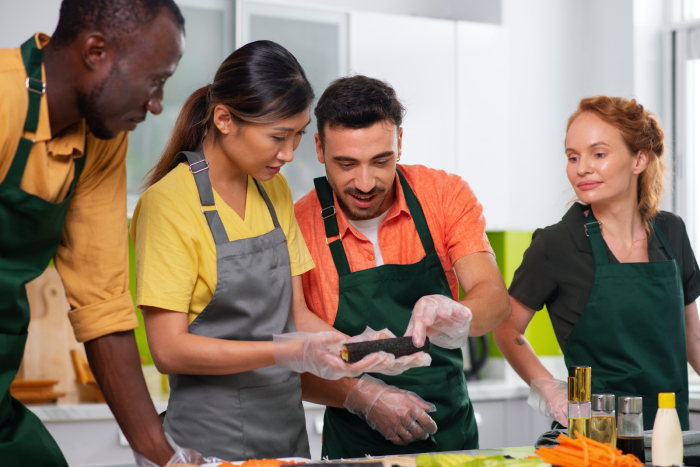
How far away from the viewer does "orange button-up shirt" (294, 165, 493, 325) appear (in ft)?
5.49

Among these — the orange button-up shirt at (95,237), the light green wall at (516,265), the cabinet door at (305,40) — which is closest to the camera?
the orange button-up shirt at (95,237)

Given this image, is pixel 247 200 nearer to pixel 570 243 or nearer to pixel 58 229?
pixel 58 229

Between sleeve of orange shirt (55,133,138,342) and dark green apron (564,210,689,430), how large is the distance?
1126mm

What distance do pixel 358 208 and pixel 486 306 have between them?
1.28 feet

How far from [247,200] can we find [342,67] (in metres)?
1.75

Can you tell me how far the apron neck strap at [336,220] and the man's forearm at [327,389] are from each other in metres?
0.26

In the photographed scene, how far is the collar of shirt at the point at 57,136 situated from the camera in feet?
3.49

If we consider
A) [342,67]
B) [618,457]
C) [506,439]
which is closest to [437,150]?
[342,67]

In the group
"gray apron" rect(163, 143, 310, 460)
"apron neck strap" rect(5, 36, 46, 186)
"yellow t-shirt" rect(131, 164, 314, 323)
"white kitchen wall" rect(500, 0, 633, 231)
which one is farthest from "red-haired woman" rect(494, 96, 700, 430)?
"white kitchen wall" rect(500, 0, 633, 231)

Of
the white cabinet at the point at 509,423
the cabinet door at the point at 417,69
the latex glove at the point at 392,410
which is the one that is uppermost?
the cabinet door at the point at 417,69

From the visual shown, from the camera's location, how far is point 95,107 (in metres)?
1.07

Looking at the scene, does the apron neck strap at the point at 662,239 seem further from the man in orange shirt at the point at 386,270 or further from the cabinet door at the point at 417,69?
the cabinet door at the point at 417,69

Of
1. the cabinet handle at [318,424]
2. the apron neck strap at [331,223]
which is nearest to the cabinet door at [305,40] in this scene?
the cabinet handle at [318,424]

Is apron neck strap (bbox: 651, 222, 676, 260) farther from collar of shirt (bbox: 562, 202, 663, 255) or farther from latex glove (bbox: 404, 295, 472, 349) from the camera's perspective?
latex glove (bbox: 404, 295, 472, 349)
